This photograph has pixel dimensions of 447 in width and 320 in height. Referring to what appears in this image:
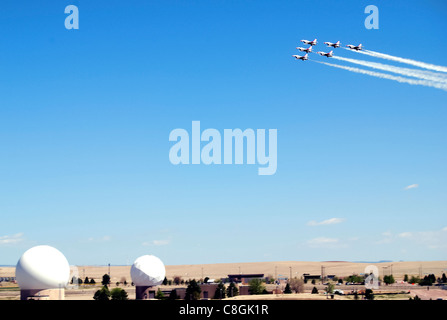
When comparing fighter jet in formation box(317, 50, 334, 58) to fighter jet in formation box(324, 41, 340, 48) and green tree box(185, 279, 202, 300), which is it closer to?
fighter jet in formation box(324, 41, 340, 48)

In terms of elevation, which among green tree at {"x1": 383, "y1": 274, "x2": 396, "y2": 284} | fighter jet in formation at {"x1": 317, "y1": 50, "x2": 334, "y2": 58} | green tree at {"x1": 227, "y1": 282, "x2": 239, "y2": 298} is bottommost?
green tree at {"x1": 383, "y1": 274, "x2": 396, "y2": 284}

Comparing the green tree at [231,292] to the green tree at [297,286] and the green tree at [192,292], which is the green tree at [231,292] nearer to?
the green tree at [192,292]

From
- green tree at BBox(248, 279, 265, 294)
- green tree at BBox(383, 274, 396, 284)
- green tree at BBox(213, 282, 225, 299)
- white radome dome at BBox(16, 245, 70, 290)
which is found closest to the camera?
white radome dome at BBox(16, 245, 70, 290)

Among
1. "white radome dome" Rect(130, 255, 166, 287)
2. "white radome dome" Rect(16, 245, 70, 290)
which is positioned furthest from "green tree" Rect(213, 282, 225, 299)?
"white radome dome" Rect(16, 245, 70, 290)

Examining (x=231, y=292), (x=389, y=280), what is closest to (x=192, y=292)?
(x=231, y=292)
